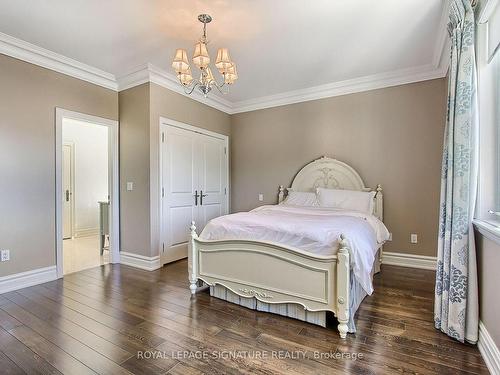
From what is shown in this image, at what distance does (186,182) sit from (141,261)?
133cm

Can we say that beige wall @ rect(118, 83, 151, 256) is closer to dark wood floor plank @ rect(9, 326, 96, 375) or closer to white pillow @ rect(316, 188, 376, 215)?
dark wood floor plank @ rect(9, 326, 96, 375)

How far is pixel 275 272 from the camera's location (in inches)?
88.7

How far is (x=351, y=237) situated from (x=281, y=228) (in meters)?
0.57

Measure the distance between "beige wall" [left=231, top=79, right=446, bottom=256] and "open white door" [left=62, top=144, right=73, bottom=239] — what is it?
13.5 ft

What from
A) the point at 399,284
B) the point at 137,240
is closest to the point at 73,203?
Result: the point at 137,240

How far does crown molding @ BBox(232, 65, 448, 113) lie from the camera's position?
354cm

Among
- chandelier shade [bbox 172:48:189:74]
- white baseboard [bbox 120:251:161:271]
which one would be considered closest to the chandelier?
chandelier shade [bbox 172:48:189:74]

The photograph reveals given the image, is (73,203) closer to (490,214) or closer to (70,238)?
(70,238)

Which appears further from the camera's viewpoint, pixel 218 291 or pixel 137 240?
pixel 137 240

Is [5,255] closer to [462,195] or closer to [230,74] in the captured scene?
[230,74]

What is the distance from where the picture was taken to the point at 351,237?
2104mm

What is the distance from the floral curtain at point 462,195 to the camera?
72.6 inches

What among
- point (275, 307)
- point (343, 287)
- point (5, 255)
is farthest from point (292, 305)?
point (5, 255)

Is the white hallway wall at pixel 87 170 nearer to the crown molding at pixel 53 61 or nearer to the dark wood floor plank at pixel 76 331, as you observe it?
the crown molding at pixel 53 61
